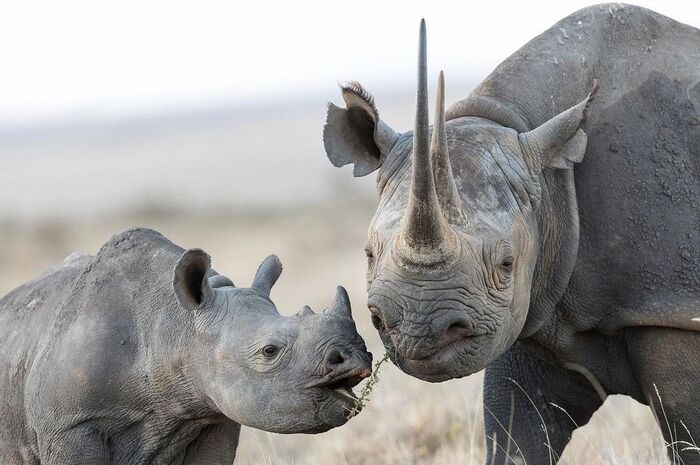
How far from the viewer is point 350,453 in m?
8.83

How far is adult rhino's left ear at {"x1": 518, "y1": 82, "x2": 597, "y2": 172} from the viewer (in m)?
6.47

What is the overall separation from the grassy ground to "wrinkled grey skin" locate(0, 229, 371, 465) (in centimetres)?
125

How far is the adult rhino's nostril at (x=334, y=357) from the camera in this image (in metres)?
6.05

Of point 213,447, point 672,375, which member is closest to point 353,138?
point 213,447

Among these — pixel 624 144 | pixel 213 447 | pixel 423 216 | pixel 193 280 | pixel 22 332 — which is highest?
pixel 624 144

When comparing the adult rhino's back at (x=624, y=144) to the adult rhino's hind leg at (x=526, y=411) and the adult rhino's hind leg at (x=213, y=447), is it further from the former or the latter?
the adult rhino's hind leg at (x=213, y=447)

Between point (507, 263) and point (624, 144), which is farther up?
point (624, 144)

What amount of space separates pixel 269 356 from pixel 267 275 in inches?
30.3

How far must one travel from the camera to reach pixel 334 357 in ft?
19.9

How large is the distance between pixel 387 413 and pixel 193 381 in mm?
3214

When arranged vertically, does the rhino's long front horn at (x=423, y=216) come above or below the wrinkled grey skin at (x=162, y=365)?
above

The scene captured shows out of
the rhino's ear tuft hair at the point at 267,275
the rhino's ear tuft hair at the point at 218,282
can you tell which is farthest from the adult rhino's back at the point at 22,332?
the rhino's ear tuft hair at the point at 267,275

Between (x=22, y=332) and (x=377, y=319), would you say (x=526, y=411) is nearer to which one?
(x=377, y=319)

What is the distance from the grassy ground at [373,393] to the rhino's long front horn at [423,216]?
187 centimetres
